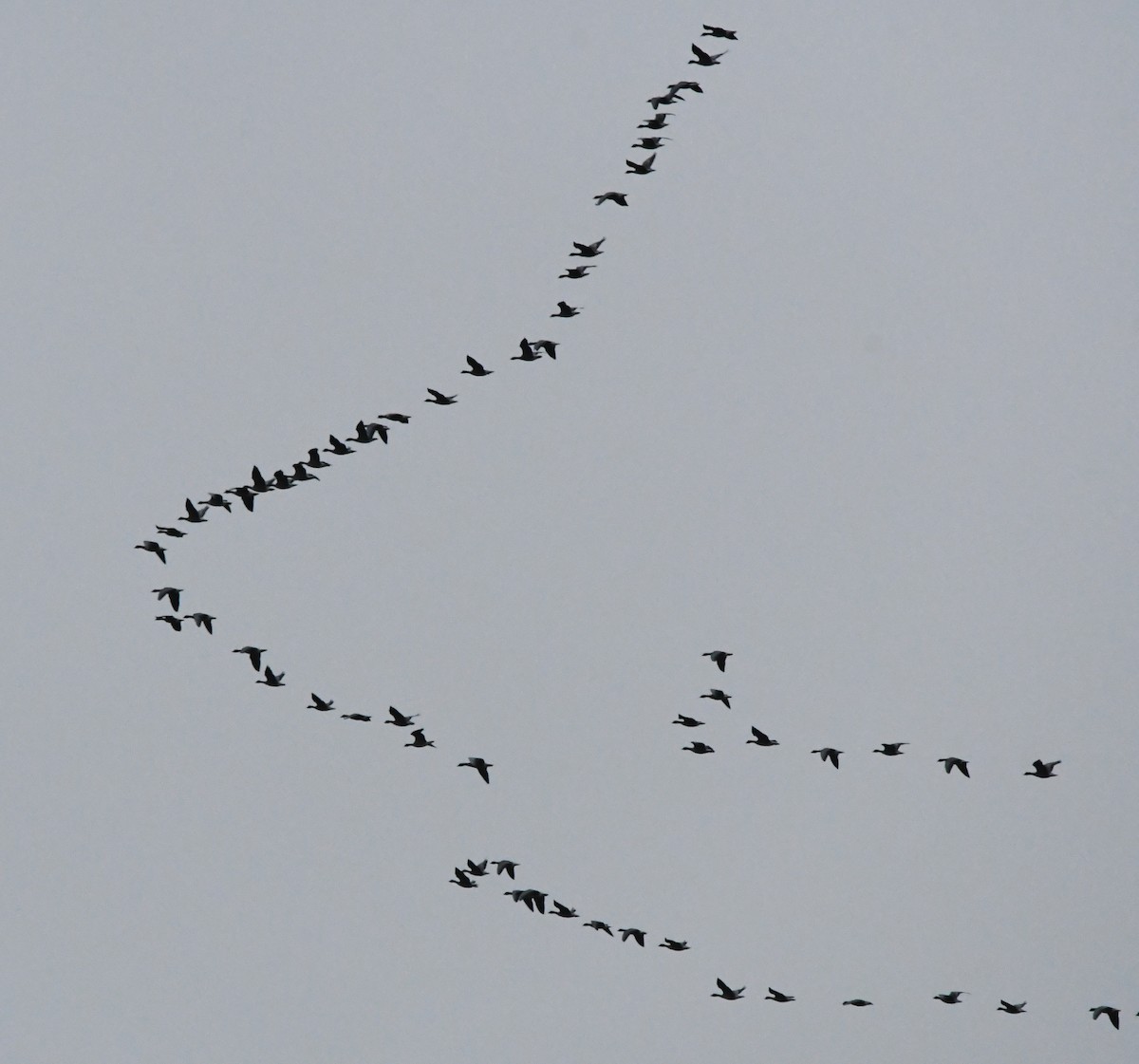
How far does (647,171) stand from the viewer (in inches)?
3049

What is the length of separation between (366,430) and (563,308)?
7975mm

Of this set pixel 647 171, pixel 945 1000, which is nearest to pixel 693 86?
pixel 647 171

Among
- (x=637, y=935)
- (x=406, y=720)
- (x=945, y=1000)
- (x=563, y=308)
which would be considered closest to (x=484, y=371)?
(x=563, y=308)

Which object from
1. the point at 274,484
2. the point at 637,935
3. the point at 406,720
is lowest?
the point at 637,935

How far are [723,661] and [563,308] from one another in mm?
12322

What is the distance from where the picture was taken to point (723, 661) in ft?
269

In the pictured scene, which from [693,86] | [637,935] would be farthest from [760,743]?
[693,86]

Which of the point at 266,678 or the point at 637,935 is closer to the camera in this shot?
the point at 637,935

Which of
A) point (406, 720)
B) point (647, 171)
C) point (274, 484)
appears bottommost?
point (406, 720)

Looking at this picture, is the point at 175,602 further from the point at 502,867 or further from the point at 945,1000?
the point at 945,1000

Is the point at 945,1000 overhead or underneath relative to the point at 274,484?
underneath

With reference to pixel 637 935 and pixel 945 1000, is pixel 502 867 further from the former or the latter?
pixel 945 1000

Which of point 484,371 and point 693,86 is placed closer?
point 693,86

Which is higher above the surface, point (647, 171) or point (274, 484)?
point (647, 171)
